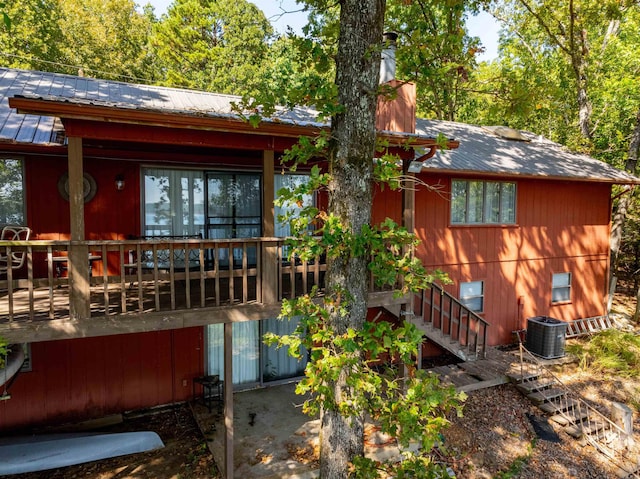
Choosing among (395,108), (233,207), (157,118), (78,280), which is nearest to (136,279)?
(78,280)

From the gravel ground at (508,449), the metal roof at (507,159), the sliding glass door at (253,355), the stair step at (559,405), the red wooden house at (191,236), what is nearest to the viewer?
the red wooden house at (191,236)

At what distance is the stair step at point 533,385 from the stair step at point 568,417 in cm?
63

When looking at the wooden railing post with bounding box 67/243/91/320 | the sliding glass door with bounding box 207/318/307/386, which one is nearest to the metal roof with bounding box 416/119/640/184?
the sliding glass door with bounding box 207/318/307/386

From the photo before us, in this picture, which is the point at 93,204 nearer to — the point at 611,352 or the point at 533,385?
the point at 533,385

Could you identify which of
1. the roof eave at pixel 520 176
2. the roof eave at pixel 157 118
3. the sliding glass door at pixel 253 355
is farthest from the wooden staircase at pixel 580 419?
the roof eave at pixel 157 118

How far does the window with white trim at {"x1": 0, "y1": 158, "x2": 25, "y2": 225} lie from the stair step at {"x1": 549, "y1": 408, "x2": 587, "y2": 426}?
10759mm

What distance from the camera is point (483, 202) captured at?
36.3ft

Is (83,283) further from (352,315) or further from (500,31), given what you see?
(500,31)

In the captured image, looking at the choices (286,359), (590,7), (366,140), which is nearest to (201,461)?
(286,359)

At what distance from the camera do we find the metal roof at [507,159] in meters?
10.3

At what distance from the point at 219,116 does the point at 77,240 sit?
228 cm

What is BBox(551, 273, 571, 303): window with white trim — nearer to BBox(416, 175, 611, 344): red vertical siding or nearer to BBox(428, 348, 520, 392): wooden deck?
BBox(416, 175, 611, 344): red vertical siding

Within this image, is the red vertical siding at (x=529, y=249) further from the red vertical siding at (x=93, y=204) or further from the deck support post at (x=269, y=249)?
the red vertical siding at (x=93, y=204)

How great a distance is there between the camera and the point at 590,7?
1367 cm
